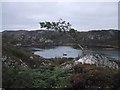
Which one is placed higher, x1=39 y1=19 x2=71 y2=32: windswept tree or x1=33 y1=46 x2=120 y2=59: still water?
x1=39 y1=19 x2=71 y2=32: windswept tree

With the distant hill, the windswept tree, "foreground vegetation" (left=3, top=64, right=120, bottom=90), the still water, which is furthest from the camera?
the distant hill

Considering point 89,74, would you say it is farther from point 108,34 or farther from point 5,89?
point 108,34

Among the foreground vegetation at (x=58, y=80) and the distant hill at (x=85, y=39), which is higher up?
the foreground vegetation at (x=58, y=80)

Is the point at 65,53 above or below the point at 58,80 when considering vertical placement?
below

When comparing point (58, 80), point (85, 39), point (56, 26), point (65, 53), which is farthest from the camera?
point (85, 39)

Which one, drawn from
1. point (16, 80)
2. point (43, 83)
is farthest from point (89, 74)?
point (16, 80)

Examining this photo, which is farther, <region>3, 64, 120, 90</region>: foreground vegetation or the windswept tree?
the windswept tree

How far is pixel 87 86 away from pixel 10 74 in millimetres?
2875

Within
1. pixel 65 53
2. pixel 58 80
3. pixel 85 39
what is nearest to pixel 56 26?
pixel 58 80

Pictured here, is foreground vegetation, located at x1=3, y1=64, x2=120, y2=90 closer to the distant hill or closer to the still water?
the still water

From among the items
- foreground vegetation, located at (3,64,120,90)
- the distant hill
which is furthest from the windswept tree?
the distant hill

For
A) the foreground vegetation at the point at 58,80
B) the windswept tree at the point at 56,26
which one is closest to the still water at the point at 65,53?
the windswept tree at the point at 56,26

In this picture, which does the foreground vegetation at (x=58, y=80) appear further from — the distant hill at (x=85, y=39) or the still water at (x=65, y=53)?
the distant hill at (x=85, y=39)

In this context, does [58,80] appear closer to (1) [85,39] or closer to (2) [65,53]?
(2) [65,53]
